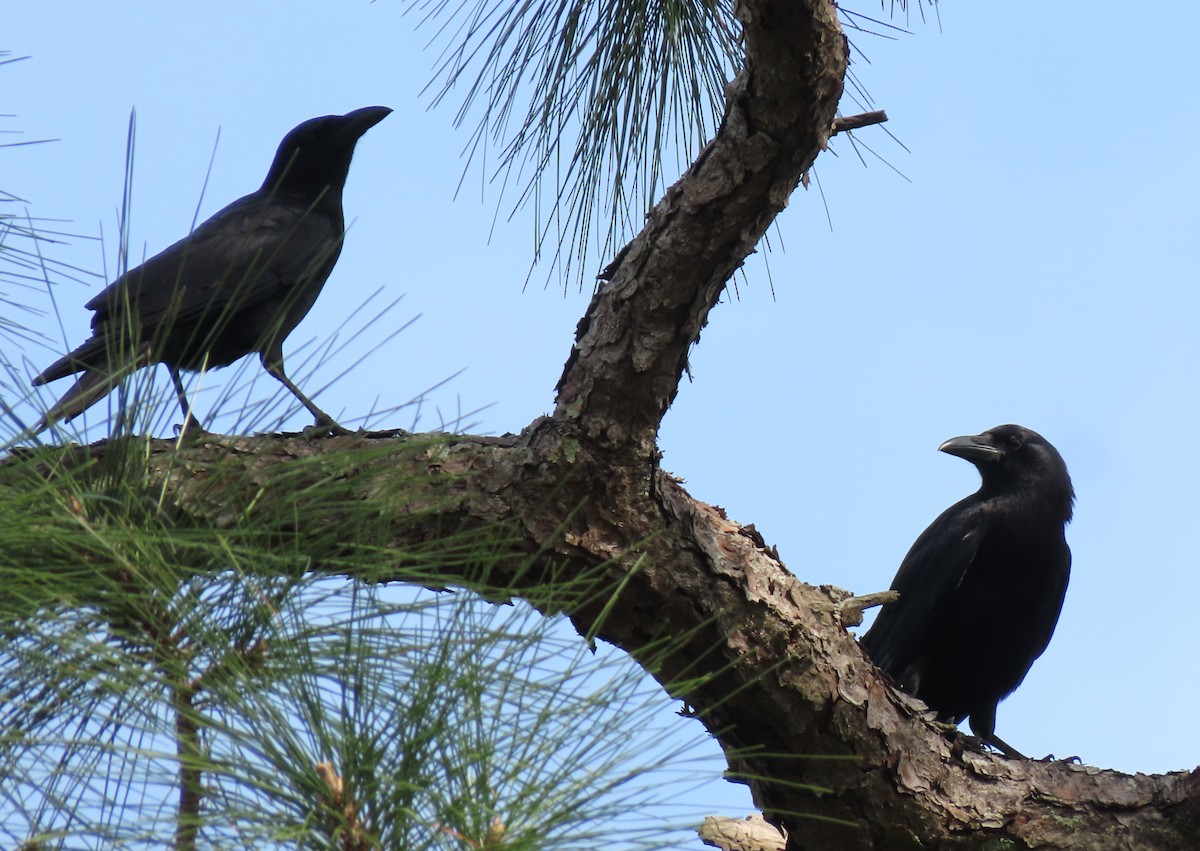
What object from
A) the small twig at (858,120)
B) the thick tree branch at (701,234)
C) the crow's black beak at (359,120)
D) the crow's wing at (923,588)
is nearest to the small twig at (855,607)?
the thick tree branch at (701,234)

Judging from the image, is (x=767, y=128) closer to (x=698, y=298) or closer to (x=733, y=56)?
(x=698, y=298)

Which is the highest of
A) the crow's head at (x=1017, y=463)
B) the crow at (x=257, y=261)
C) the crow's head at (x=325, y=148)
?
the crow's head at (x=325, y=148)

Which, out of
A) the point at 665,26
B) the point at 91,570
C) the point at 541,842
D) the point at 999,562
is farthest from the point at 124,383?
the point at 999,562

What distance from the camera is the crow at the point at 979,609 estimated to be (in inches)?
207

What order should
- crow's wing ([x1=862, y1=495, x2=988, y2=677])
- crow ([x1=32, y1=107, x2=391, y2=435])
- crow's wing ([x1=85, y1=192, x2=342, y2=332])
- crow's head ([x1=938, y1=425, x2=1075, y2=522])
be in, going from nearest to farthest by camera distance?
crow ([x1=32, y1=107, x2=391, y2=435]), crow's wing ([x1=85, y1=192, x2=342, y2=332]), crow's wing ([x1=862, y1=495, x2=988, y2=677]), crow's head ([x1=938, y1=425, x2=1075, y2=522])

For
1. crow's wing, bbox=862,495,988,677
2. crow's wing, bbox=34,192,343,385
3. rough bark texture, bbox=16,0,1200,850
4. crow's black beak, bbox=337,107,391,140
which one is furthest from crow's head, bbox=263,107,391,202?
crow's wing, bbox=862,495,988,677

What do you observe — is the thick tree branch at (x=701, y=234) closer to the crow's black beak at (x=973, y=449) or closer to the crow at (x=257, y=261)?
the crow at (x=257, y=261)

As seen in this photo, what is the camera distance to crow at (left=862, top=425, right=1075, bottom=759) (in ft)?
17.2

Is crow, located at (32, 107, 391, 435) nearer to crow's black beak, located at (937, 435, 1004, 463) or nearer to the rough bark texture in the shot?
the rough bark texture

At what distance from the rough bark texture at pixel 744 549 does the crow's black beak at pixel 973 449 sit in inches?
91.7

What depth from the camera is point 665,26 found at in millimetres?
4246

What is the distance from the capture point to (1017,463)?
5.67 meters

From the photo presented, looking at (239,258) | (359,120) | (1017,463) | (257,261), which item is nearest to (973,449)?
(1017,463)

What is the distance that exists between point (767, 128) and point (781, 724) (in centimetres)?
150
